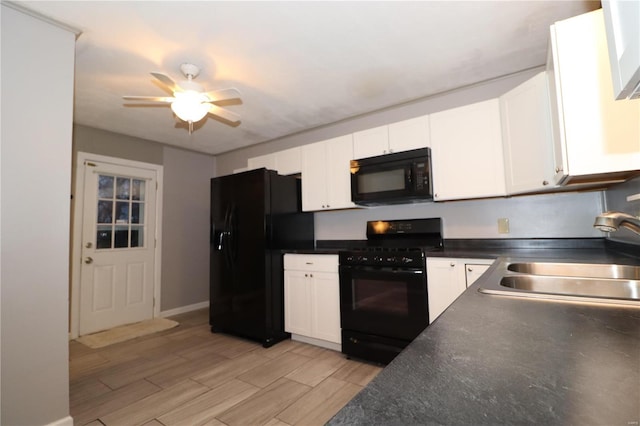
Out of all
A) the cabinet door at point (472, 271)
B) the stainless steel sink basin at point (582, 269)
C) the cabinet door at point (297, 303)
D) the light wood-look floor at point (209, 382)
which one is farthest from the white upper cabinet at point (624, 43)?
the cabinet door at point (297, 303)

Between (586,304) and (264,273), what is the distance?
253 centimetres

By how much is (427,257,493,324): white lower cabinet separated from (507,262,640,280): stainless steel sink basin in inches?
17.3

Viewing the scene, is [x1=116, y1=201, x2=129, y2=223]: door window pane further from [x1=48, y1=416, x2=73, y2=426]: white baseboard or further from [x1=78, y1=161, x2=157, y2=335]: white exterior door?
[x1=48, y1=416, x2=73, y2=426]: white baseboard

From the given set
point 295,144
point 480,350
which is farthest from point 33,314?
point 295,144

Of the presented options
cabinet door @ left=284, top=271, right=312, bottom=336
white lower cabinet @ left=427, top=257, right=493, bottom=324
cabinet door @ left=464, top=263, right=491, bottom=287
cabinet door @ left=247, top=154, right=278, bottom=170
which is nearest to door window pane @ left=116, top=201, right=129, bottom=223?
cabinet door @ left=247, top=154, right=278, bottom=170

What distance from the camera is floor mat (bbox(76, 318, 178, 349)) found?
3.21m

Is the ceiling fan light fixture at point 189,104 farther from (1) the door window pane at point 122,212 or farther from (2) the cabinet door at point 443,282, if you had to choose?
(1) the door window pane at point 122,212

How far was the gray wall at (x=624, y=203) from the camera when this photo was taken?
1.58 meters

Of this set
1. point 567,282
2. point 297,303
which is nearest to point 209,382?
point 297,303

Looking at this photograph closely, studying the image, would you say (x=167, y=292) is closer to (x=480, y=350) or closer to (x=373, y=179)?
(x=373, y=179)

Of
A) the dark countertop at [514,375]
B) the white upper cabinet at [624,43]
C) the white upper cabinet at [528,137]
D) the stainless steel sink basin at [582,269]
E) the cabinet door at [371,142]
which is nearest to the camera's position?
the dark countertop at [514,375]

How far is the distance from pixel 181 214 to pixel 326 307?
→ 2858 millimetres

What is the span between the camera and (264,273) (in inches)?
117

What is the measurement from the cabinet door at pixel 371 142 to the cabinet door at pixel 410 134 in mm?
59
